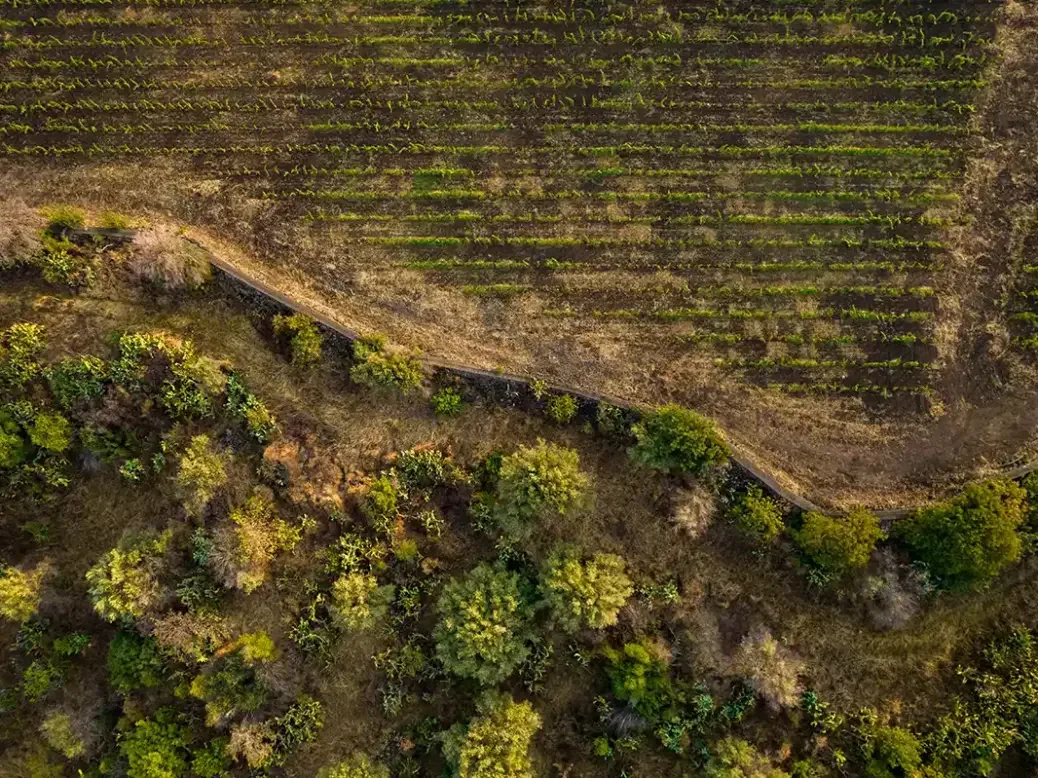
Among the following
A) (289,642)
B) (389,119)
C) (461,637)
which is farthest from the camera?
(389,119)

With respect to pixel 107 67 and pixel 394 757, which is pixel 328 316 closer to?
pixel 107 67

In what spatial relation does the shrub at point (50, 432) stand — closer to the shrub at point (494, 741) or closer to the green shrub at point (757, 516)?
the shrub at point (494, 741)

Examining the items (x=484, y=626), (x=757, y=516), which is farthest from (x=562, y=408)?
(x=484, y=626)

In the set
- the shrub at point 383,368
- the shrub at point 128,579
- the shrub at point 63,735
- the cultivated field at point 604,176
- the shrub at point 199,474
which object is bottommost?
the shrub at point 63,735

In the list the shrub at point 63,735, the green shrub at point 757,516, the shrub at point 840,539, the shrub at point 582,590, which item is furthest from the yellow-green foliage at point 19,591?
the shrub at point 840,539

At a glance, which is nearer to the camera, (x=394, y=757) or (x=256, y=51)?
(x=394, y=757)

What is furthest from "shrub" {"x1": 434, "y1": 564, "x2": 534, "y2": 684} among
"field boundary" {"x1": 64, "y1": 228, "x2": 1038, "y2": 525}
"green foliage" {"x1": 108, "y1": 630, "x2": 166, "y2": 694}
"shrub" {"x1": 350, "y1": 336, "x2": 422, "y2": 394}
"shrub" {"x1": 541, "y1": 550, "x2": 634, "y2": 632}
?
"green foliage" {"x1": 108, "y1": 630, "x2": 166, "y2": 694}

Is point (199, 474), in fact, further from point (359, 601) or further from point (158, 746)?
point (158, 746)

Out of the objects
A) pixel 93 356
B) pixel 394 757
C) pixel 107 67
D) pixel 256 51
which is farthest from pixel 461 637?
pixel 107 67
